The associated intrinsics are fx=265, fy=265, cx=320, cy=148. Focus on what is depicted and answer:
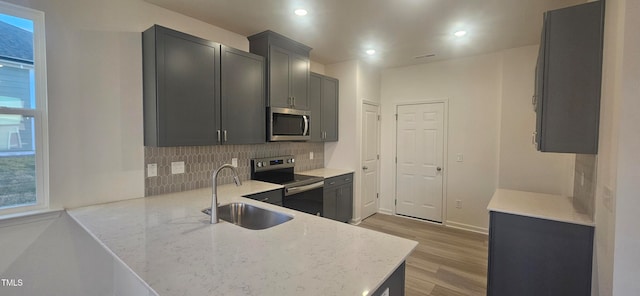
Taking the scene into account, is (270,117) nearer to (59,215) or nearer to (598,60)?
(59,215)

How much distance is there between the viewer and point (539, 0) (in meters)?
2.30

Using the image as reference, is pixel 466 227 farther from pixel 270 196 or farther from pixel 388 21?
pixel 388 21

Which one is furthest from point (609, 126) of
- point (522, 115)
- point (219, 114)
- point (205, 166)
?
point (205, 166)

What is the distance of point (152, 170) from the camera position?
243cm

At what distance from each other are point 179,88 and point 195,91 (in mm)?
136

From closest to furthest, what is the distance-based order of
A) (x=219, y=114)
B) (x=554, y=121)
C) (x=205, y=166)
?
(x=554, y=121)
(x=219, y=114)
(x=205, y=166)

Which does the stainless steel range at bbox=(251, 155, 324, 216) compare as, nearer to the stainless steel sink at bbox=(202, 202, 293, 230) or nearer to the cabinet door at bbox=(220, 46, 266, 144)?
the cabinet door at bbox=(220, 46, 266, 144)

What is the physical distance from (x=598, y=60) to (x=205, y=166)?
331 centimetres

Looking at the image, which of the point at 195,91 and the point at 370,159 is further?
the point at 370,159

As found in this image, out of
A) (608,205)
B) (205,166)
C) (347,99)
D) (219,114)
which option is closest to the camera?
(608,205)

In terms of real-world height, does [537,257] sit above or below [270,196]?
below

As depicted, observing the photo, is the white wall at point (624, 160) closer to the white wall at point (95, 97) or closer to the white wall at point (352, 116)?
the white wall at point (352, 116)

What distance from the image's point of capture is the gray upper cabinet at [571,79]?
1755mm

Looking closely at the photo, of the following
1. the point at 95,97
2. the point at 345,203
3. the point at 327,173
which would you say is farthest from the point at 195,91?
the point at 345,203
